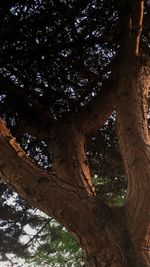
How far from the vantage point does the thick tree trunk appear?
337cm

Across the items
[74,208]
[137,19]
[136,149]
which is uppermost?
[137,19]

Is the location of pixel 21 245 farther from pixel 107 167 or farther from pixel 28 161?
pixel 28 161

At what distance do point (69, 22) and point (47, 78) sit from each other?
33.7 inches

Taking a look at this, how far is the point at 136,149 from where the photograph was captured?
12.1ft

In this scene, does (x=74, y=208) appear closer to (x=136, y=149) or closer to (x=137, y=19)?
(x=136, y=149)

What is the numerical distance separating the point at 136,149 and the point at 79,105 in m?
1.92

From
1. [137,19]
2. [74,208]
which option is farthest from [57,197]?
[137,19]

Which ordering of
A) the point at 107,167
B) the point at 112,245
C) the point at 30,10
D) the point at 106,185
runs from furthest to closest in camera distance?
the point at 106,185
the point at 107,167
the point at 30,10
the point at 112,245

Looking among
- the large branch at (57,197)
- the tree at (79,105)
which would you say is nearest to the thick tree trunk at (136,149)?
the tree at (79,105)

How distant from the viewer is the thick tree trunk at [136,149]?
337 cm

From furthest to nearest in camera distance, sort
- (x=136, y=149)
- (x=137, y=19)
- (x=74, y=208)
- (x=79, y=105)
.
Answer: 1. (x=79, y=105)
2. (x=137, y=19)
3. (x=136, y=149)
4. (x=74, y=208)

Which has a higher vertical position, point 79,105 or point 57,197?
point 79,105

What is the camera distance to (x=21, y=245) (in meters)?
7.97

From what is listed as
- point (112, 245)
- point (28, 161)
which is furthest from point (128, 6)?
point (112, 245)
